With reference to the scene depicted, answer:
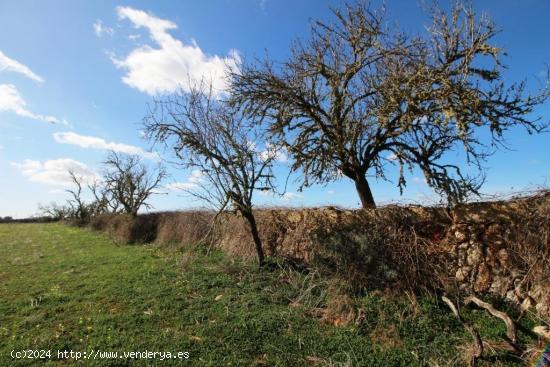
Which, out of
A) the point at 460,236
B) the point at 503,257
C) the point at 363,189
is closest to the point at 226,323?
the point at 460,236

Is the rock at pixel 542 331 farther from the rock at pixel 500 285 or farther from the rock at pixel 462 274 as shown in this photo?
the rock at pixel 462 274

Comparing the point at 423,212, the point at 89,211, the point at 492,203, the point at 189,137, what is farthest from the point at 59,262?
Answer: the point at 89,211

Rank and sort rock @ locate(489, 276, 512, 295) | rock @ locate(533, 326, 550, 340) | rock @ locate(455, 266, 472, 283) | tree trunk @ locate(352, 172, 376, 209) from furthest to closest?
tree trunk @ locate(352, 172, 376, 209) → rock @ locate(455, 266, 472, 283) → rock @ locate(489, 276, 512, 295) → rock @ locate(533, 326, 550, 340)

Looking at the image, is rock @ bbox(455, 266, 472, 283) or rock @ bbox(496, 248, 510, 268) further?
rock @ bbox(455, 266, 472, 283)

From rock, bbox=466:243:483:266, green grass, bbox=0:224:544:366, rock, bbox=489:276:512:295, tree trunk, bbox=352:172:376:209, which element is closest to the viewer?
green grass, bbox=0:224:544:366

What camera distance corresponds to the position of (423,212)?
7.61 meters

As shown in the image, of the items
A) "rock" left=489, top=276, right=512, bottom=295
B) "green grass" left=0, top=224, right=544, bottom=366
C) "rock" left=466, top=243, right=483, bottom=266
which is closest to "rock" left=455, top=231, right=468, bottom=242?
"rock" left=466, top=243, right=483, bottom=266

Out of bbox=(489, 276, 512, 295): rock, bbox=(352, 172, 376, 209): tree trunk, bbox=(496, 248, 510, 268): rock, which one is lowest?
bbox=(489, 276, 512, 295): rock

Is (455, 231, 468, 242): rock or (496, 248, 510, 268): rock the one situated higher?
(455, 231, 468, 242): rock

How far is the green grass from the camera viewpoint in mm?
5156

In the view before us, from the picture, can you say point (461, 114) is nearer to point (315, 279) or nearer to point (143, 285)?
point (315, 279)

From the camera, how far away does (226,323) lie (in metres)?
6.27

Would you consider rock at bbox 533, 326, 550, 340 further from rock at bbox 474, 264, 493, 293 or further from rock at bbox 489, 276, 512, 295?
rock at bbox 474, 264, 493, 293

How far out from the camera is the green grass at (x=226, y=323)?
5.16m
